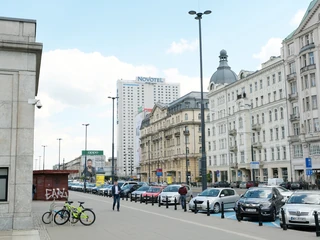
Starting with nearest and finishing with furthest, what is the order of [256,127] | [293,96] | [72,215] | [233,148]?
1. [72,215]
2. [293,96]
3. [256,127]
4. [233,148]

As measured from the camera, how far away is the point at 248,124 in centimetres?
7312

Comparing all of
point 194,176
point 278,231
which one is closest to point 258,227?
point 278,231

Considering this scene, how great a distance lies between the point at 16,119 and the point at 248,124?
60.5 meters

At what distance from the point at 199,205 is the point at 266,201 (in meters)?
4.90

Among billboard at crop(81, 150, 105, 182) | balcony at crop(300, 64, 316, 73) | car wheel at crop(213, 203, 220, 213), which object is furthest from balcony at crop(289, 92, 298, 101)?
car wheel at crop(213, 203, 220, 213)

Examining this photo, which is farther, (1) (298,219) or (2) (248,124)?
(2) (248,124)

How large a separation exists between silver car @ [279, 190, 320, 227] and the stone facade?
10058 millimetres

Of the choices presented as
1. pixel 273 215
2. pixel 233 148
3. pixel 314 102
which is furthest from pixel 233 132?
pixel 273 215

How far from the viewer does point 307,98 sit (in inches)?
2216

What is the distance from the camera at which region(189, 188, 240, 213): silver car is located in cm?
2322

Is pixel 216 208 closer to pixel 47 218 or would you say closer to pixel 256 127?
pixel 47 218

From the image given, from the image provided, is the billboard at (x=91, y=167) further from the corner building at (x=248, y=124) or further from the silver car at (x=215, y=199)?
the silver car at (x=215, y=199)

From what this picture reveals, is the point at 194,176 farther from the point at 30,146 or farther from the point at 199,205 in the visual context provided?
the point at 30,146

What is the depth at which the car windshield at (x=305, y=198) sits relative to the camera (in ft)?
55.2
